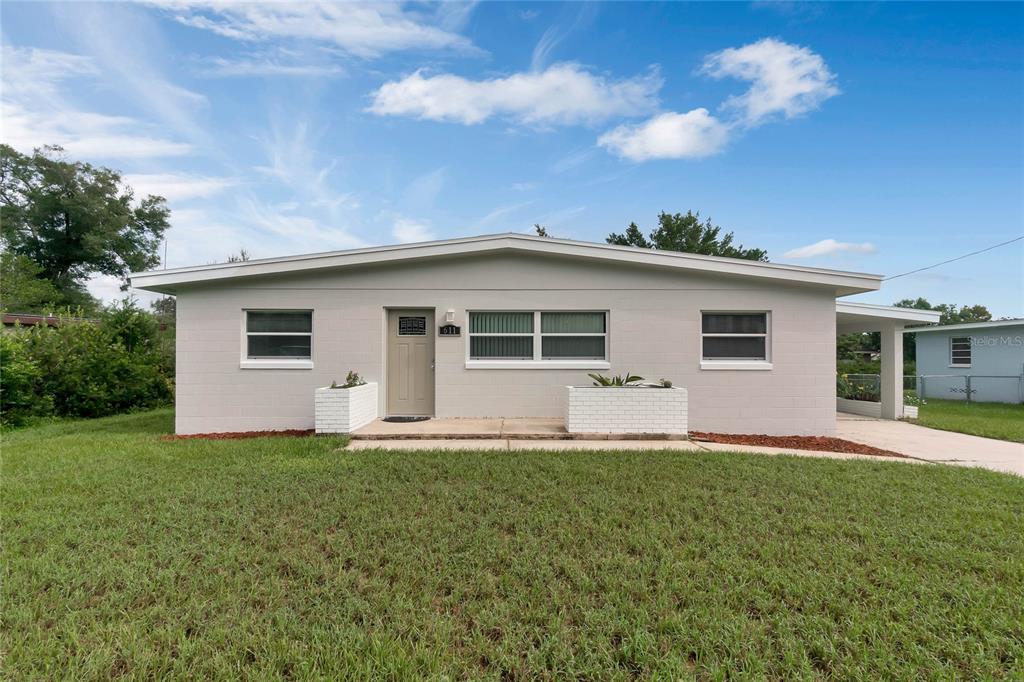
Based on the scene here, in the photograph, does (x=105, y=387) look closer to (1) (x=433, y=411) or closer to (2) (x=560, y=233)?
(1) (x=433, y=411)

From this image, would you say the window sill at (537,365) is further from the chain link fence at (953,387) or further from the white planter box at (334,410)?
the chain link fence at (953,387)

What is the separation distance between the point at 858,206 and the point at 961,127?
11.0 ft

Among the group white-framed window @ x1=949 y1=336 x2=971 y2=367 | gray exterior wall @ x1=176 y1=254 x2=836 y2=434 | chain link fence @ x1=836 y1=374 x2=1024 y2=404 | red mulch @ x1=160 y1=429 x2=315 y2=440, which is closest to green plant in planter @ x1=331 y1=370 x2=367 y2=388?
gray exterior wall @ x1=176 y1=254 x2=836 y2=434

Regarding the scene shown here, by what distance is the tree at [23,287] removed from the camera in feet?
68.0

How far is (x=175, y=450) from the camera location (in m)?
6.21

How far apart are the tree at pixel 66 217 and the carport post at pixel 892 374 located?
119 ft

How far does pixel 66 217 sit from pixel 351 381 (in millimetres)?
29432

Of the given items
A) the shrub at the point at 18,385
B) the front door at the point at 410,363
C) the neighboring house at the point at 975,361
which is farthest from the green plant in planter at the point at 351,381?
the neighboring house at the point at 975,361

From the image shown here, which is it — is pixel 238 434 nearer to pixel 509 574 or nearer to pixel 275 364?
pixel 275 364

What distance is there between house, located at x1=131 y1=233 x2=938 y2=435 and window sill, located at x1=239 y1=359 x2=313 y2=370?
0.05 m

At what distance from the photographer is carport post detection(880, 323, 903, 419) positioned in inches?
433

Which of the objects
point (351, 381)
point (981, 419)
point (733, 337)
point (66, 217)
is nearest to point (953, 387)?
point (981, 419)

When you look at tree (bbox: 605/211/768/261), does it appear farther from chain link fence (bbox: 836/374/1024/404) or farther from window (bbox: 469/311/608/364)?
window (bbox: 469/311/608/364)

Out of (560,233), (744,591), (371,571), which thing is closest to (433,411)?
(371,571)
